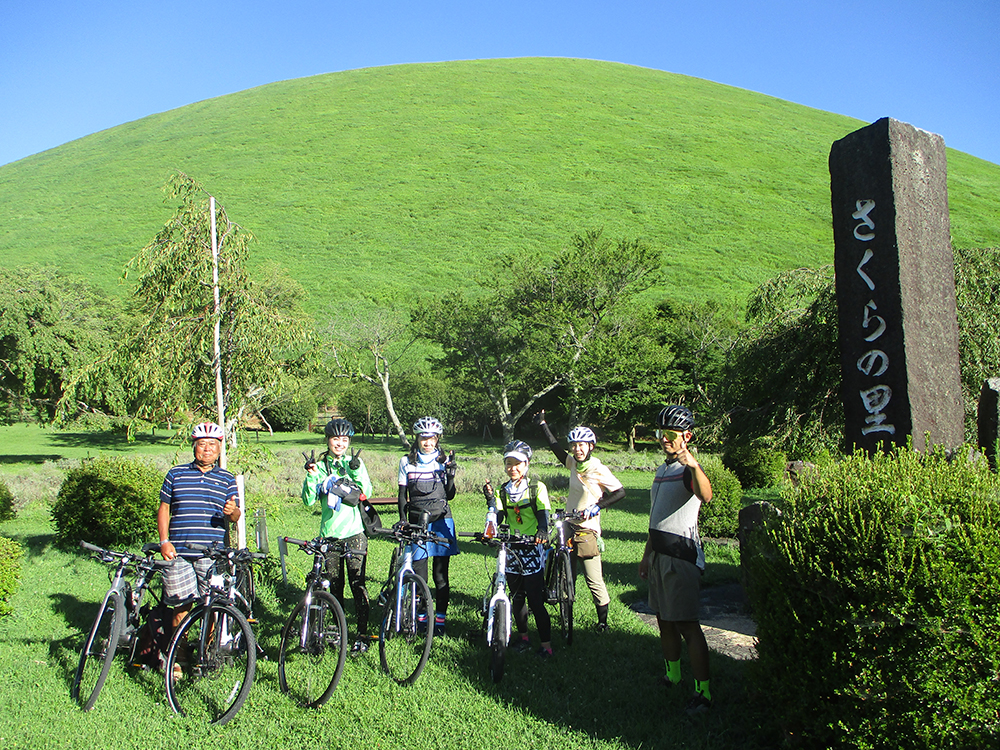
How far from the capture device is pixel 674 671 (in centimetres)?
484

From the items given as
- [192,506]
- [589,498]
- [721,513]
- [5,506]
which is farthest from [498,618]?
[5,506]

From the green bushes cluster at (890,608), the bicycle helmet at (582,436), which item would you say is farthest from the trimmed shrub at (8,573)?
the green bushes cluster at (890,608)

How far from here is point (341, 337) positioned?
32.7 m

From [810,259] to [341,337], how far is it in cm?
4333

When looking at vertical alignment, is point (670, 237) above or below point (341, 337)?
above

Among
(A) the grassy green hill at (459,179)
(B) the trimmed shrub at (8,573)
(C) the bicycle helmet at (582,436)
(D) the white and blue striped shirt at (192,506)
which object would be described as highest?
(A) the grassy green hill at (459,179)

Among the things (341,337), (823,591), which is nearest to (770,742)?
(823,591)

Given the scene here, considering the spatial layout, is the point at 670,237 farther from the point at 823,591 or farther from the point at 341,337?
the point at 823,591

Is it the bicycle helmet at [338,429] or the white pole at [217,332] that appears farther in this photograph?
the white pole at [217,332]

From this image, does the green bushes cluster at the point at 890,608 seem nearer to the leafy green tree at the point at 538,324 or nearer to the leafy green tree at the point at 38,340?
the leafy green tree at the point at 38,340

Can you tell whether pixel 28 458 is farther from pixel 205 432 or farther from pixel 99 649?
pixel 205 432

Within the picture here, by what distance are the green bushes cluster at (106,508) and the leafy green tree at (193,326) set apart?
12.0ft

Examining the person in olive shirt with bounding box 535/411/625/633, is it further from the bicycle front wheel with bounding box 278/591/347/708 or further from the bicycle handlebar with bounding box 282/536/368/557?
the bicycle front wheel with bounding box 278/591/347/708

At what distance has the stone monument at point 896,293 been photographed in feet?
17.9
